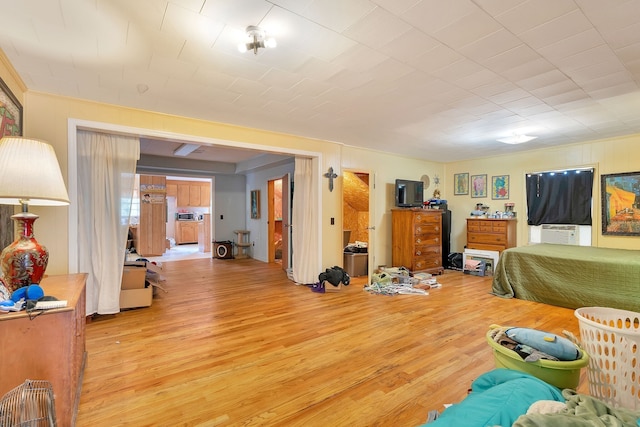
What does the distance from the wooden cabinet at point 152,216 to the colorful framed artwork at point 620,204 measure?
9.33m

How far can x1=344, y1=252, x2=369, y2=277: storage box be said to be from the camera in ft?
18.7

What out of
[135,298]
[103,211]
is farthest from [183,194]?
[103,211]

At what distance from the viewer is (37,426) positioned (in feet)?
4.15

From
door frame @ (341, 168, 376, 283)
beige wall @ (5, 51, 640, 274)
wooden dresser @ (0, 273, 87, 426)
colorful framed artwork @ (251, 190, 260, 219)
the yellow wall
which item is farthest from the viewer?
colorful framed artwork @ (251, 190, 260, 219)

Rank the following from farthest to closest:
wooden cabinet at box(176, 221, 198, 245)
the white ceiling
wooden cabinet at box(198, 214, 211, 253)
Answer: wooden cabinet at box(176, 221, 198, 245), wooden cabinet at box(198, 214, 211, 253), the white ceiling

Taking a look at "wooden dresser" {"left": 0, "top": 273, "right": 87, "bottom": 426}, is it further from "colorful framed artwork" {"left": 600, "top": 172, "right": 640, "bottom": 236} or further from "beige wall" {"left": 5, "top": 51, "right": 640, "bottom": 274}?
"colorful framed artwork" {"left": 600, "top": 172, "right": 640, "bottom": 236}

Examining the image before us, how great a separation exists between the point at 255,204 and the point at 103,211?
4494 mm

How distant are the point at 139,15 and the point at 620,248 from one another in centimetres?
664

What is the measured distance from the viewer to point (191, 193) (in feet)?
33.2

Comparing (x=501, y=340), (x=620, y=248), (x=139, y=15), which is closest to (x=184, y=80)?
(x=139, y=15)

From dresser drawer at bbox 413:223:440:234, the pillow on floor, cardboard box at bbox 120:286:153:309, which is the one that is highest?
dresser drawer at bbox 413:223:440:234

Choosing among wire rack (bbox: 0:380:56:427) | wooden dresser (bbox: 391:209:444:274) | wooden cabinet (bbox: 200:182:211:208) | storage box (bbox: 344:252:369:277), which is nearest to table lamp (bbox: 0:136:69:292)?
wire rack (bbox: 0:380:56:427)

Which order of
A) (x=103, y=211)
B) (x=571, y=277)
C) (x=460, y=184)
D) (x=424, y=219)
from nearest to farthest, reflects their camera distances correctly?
(x=103, y=211)
(x=571, y=277)
(x=424, y=219)
(x=460, y=184)

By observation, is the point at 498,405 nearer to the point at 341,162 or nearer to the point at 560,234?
the point at 341,162
